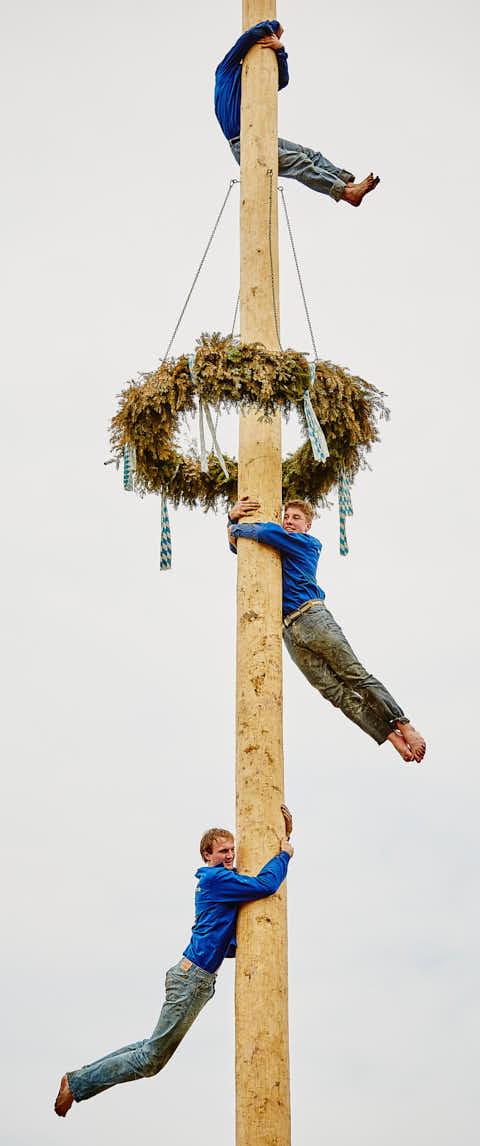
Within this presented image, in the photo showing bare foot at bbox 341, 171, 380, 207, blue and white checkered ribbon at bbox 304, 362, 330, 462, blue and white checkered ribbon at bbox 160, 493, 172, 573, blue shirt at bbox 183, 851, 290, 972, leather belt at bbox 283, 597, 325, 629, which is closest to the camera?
blue shirt at bbox 183, 851, 290, 972

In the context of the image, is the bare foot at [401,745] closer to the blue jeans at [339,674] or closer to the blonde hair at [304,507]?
the blue jeans at [339,674]

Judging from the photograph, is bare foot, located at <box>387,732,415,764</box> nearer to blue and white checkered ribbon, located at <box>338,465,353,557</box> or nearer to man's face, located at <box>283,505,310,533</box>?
man's face, located at <box>283,505,310,533</box>

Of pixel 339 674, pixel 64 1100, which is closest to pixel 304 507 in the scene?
pixel 339 674

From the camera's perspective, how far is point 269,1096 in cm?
593

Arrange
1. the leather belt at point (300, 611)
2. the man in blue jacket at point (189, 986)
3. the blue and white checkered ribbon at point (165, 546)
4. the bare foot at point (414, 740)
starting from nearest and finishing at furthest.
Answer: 1. the man in blue jacket at point (189, 986)
2. the bare foot at point (414, 740)
3. the leather belt at point (300, 611)
4. the blue and white checkered ribbon at point (165, 546)

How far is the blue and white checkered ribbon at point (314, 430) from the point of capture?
739cm

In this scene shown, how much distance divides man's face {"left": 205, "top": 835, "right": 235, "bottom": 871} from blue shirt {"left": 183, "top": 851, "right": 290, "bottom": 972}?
2.4 inches

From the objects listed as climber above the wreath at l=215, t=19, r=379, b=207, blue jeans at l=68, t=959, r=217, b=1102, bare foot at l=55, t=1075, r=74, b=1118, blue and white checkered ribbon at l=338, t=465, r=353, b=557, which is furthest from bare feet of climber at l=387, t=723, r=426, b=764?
climber above the wreath at l=215, t=19, r=379, b=207

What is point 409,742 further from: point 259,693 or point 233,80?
point 233,80

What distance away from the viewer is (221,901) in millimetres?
6430

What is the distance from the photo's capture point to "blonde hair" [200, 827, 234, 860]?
22.2 ft

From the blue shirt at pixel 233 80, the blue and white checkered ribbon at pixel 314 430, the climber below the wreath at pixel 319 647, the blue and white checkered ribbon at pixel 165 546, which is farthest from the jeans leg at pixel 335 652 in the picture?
the blue shirt at pixel 233 80

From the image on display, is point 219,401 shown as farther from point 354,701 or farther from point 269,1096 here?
point 269,1096

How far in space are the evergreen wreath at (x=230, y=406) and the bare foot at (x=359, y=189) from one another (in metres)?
1.33
